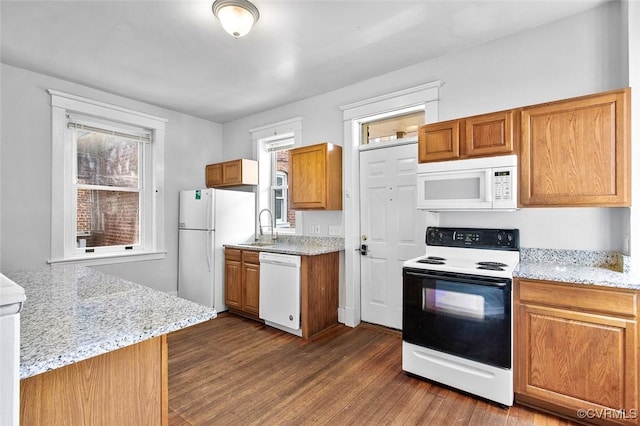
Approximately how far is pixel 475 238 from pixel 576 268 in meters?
0.68

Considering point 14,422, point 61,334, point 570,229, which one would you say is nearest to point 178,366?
point 61,334

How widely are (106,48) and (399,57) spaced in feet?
8.69

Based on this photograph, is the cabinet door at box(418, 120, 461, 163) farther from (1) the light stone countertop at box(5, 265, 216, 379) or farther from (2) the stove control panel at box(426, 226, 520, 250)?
(1) the light stone countertop at box(5, 265, 216, 379)

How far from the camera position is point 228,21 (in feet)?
6.97

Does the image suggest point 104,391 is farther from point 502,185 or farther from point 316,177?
point 316,177

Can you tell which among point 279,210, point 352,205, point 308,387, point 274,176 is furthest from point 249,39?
point 308,387

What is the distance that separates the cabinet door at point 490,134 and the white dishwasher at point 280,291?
190cm

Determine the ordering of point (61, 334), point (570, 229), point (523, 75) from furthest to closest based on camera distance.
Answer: point (523, 75)
point (570, 229)
point (61, 334)

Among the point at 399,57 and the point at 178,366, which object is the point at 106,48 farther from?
the point at 178,366

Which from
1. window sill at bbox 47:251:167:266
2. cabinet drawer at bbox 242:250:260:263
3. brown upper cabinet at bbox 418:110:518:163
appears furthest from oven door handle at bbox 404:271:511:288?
window sill at bbox 47:251:167:266

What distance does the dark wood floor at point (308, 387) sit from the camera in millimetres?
1938

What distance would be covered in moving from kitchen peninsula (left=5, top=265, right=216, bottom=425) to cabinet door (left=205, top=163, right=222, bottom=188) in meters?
3.25

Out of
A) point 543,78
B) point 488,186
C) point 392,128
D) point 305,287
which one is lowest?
point 305,287

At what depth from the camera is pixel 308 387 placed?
2.28 metres
